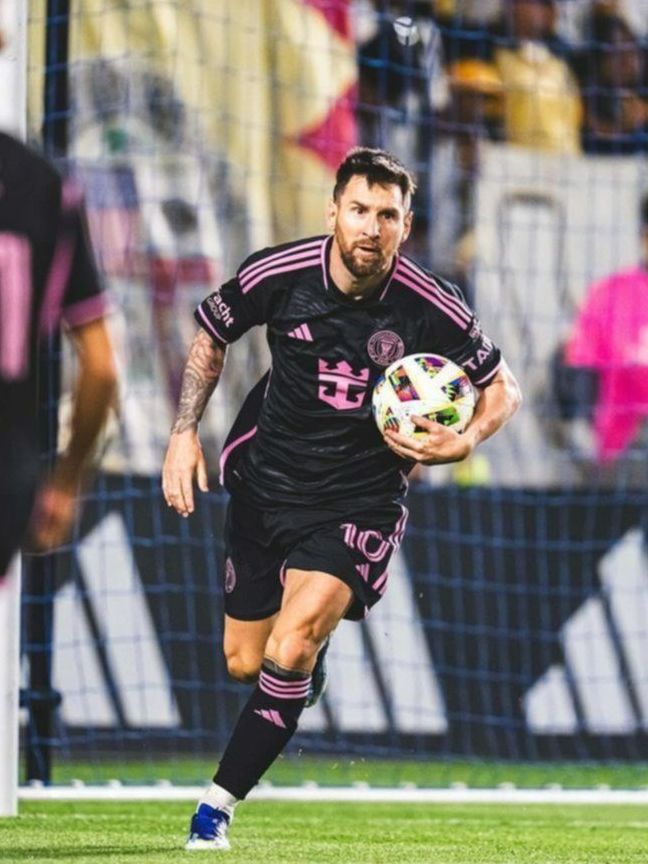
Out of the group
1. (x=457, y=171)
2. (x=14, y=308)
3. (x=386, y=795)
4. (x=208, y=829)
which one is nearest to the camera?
(x=14, y=308)

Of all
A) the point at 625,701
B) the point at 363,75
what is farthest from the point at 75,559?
the point at 363,75

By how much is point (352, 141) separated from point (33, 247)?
26.9 ft

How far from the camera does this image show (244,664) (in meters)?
7.12

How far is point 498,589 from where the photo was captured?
414 inches

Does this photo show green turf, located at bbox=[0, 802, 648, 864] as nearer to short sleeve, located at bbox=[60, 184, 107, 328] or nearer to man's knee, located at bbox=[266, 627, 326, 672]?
man's knee, located at bbox=[266, 627, 326, 672]

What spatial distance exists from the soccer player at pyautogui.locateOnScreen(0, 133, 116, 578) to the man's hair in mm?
2613

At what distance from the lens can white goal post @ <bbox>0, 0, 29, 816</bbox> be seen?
7.25 metres

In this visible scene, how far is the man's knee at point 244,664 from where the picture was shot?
23.4 feet

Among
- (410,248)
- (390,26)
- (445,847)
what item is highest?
(390,26)

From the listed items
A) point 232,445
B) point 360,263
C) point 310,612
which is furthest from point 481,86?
point 310,612

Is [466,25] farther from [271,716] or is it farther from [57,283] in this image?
[57,283]

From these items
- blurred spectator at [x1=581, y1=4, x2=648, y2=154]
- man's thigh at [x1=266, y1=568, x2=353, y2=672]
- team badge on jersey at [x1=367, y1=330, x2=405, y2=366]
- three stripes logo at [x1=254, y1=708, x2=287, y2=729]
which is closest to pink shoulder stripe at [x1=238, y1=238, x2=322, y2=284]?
team badge on jersey at [x1=367, y1=330, x2=405, y2=366]

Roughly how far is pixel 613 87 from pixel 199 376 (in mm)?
6098

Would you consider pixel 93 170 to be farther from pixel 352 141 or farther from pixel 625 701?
pixel 625 701
